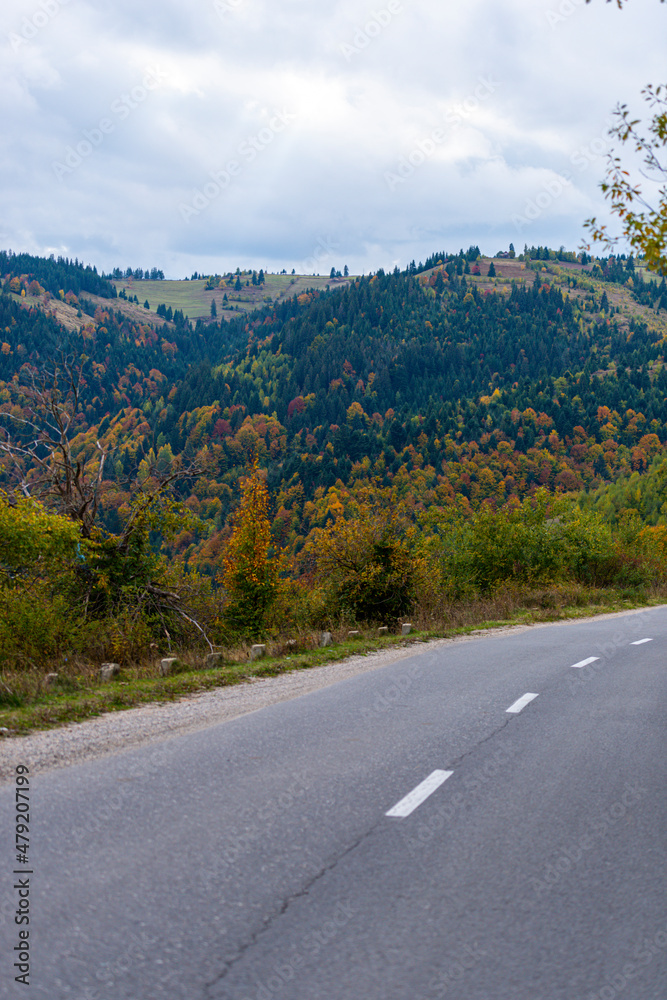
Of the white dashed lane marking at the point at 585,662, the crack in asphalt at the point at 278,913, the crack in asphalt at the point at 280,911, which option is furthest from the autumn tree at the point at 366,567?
the crack in asphalt at the point at 278,913

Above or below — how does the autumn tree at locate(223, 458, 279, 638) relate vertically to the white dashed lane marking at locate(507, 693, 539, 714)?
below

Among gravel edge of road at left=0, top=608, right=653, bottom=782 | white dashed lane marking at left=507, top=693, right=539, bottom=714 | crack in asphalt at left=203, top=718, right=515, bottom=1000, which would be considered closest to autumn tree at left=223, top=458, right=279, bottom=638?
gravel edge of road at left=0, top=608, right=653, bottom=782

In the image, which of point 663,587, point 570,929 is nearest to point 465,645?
point 570,929

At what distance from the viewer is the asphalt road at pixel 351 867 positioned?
3080 mm

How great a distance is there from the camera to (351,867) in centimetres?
404

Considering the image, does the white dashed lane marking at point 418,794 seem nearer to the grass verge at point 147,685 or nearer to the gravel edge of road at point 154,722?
the gravel edge of road at point 154,722

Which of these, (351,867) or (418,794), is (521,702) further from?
(351,867)

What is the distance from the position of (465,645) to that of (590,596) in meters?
17.9

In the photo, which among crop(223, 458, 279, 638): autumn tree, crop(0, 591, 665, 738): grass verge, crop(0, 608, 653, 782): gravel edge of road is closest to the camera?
crop(0, 608, 653, 782): gravel edge of road

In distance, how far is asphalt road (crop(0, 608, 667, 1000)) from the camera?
10.1ft

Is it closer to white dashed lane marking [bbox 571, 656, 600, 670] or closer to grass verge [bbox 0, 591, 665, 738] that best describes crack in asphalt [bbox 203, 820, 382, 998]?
grass verge [bbox 0, 591, 665, 738]

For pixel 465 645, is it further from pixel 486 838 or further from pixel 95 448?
pixel 486 838

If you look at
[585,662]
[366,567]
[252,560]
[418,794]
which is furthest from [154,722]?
[252,560]

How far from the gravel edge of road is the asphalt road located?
386mm
